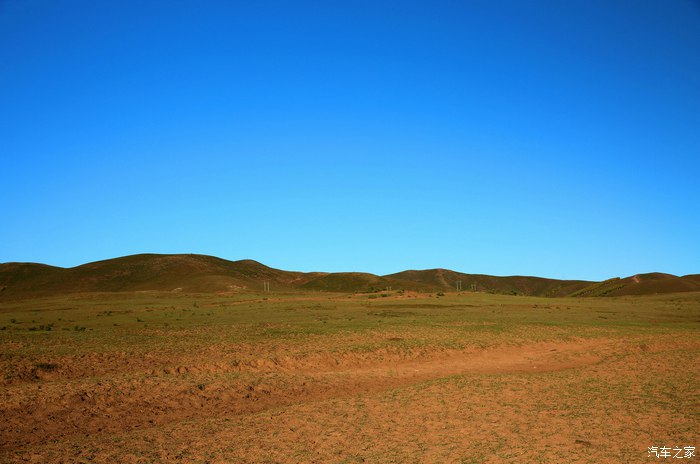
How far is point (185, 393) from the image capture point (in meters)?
13.0

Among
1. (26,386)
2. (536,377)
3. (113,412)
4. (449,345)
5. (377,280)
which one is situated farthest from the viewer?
(377,280)

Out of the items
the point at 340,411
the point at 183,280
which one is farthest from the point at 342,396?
the point at 183,280

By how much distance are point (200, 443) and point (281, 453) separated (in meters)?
1.58

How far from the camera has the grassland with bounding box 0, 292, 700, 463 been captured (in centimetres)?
892

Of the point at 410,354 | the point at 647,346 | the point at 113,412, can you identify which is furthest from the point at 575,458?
the point at 647,346

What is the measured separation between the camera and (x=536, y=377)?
606 inches

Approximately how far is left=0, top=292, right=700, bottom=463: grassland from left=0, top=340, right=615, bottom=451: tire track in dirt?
55mm

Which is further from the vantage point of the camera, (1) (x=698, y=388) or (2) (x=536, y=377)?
(2) (x=536, y=377)

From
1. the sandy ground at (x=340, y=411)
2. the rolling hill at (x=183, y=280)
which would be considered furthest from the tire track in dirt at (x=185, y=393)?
the rolling hill at (x=183, y=280)

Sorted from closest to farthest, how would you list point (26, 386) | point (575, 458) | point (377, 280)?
point (575, 458), point (26, 386), point (377, 280)

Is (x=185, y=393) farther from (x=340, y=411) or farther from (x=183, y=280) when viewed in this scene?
(x=183, y=280)

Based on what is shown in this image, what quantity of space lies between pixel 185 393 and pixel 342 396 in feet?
12.8

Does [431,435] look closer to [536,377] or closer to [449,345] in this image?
[536,377]

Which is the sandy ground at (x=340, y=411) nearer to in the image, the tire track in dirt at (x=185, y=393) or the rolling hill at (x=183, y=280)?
the tire track in dirt at (x=185, y=393)
